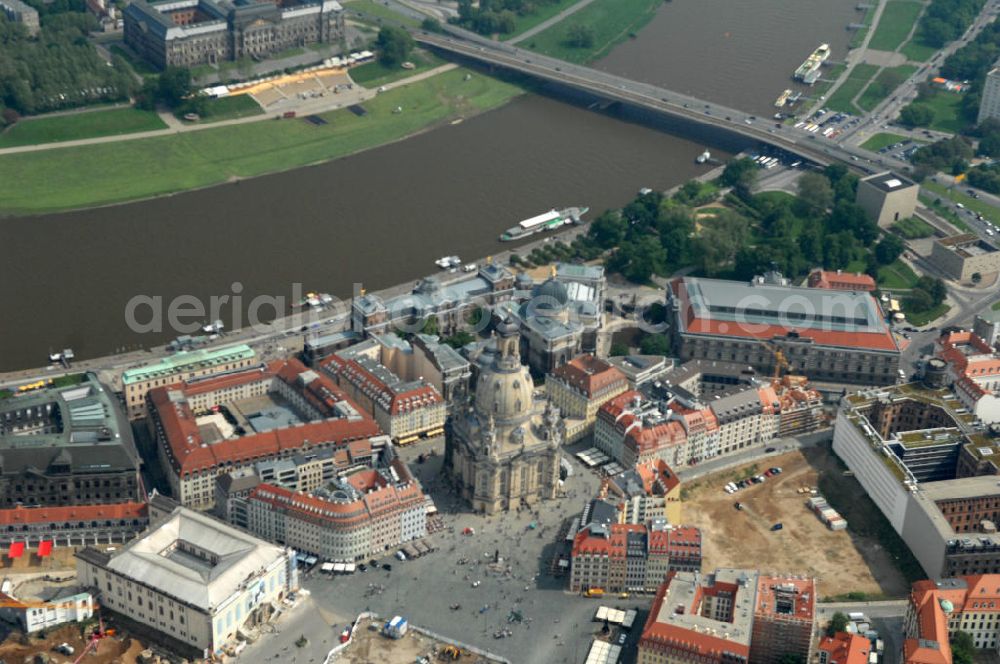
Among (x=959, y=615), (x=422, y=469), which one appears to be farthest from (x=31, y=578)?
(x=959, y=615)

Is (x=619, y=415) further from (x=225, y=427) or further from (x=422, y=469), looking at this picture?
(x=225, y=427)

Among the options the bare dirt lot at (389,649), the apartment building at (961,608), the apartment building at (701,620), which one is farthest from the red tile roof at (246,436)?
the apartment building at (961,608)

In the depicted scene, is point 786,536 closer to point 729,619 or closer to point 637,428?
point 637,428

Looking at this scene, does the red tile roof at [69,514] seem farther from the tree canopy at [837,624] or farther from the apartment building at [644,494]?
the tree canopy at [837,624]

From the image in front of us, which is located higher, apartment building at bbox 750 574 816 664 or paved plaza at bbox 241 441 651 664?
apartment building at bbox 750 574 816 664

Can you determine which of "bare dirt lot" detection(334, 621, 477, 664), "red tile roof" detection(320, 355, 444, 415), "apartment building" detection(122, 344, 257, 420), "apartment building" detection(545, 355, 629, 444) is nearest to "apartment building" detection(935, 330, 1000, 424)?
"apartment building" detection(545, 355, 629, 444)

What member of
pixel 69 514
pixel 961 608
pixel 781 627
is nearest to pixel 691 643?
pixel 781 627

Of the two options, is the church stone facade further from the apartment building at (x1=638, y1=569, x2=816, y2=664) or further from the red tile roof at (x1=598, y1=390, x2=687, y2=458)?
the apartment building at (x1=638, y1=569, x2=816, y2=664)
